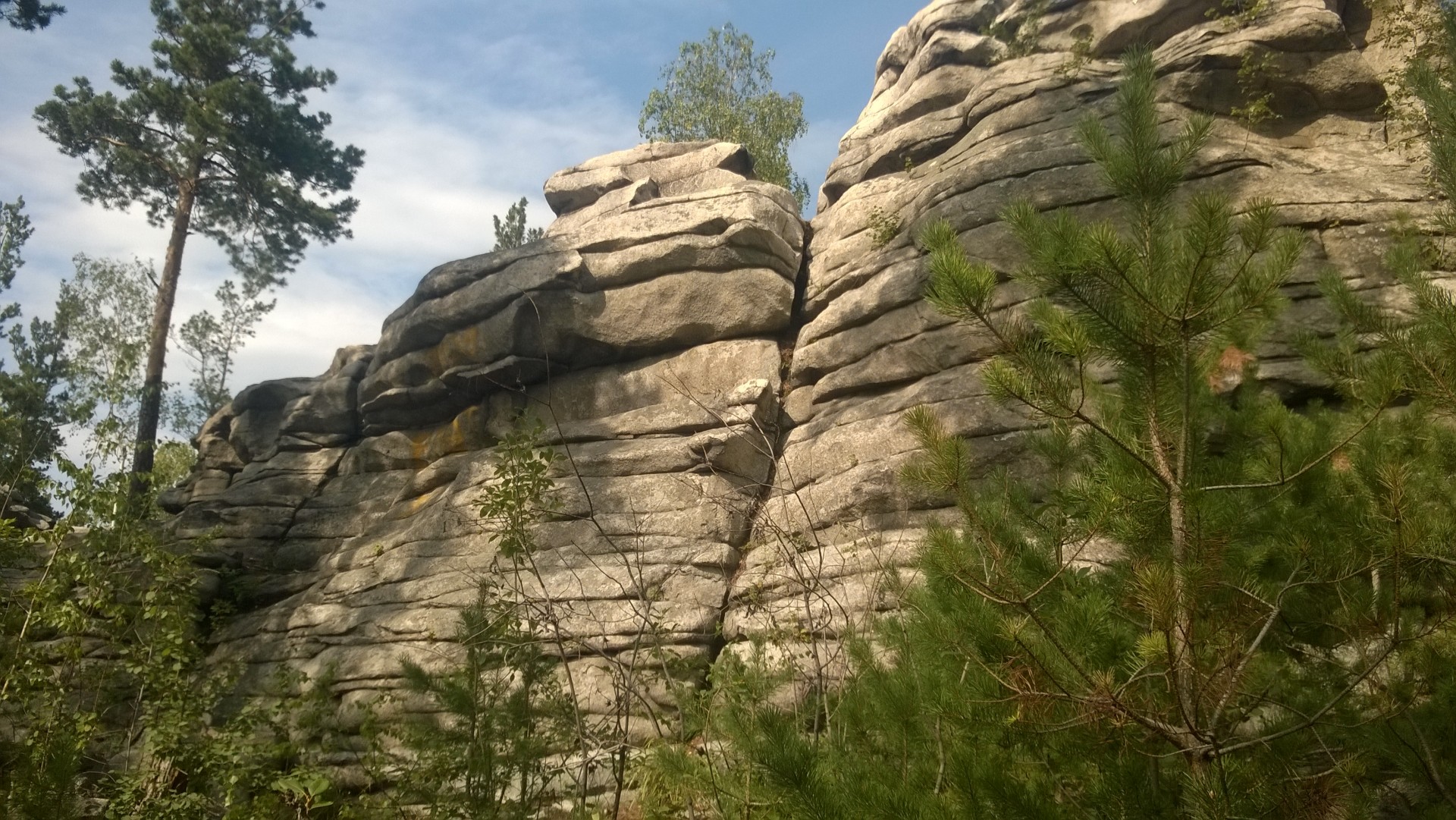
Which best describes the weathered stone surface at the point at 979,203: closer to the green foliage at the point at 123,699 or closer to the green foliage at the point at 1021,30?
the green foliage at the point at 1021,30

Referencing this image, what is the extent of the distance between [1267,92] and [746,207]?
7.94 meters

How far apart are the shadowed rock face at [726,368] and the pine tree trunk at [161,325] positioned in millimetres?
1012

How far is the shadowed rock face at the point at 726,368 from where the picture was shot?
10523mm

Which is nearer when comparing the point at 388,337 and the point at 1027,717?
the point at 1027,717

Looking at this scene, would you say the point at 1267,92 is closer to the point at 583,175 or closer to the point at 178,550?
the point at 583,175

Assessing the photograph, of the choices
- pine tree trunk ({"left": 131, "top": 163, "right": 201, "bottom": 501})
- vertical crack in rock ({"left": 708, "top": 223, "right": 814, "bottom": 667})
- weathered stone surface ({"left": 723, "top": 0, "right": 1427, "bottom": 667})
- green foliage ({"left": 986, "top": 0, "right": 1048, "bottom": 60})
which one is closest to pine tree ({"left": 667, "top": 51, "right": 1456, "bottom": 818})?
weathered stone surface ({"left": 723, "top": 0, "right": 1427, "bottom": 667})

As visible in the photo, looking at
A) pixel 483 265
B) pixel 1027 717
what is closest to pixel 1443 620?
pixel 1027 717

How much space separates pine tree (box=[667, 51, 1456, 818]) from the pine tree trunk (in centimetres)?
1666

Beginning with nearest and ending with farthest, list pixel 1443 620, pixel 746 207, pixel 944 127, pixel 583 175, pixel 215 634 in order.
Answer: pixel 1443 620 → pixel 215 634 → pixel 746 207 → pixel 944 127 → pixel 583 175

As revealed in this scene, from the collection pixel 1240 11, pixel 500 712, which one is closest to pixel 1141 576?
pixel 500 712

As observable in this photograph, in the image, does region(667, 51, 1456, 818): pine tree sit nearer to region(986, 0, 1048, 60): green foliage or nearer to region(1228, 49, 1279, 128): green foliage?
region(1228, 49, 1279, 128): green foliage

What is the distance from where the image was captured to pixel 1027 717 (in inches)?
126

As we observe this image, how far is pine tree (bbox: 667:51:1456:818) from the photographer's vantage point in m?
3.05

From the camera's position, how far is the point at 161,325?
717 inches
